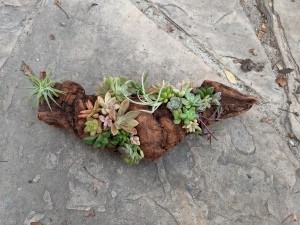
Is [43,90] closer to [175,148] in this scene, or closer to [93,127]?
[93,127]

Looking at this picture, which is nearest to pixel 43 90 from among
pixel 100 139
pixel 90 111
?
pixel 90 111

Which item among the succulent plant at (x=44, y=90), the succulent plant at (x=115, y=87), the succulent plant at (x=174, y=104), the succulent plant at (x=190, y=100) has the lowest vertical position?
the succulent plant at (x=44, y=90)

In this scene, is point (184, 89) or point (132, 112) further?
point (184, 89)

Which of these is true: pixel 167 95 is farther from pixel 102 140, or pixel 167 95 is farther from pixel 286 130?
pixel 286 130

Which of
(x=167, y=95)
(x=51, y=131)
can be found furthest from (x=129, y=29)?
(x=51, y=131)

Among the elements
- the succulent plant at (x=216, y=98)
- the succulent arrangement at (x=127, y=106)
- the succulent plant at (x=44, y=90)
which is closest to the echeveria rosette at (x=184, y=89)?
the succulent arrangement at (x=127, y=106)

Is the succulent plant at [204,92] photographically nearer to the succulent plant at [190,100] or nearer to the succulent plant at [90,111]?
the succulent plant at [190,100]
